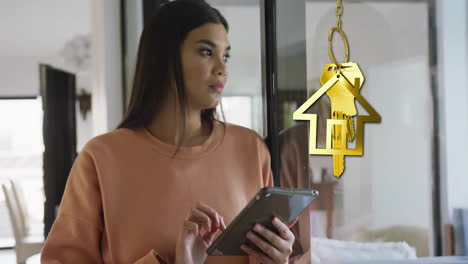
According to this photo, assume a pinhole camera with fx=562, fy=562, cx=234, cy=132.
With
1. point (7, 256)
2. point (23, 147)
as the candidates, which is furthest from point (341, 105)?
point (23, 147)

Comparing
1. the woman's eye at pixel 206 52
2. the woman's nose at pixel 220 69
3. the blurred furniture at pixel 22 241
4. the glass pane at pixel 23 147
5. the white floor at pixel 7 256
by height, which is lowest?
the white floor at pixel 7 256

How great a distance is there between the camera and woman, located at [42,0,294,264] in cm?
101

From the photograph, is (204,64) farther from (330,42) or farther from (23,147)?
(23,147)

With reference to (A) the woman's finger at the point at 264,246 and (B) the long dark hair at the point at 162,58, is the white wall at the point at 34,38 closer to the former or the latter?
(B) the long dark hair at the point at 162,58

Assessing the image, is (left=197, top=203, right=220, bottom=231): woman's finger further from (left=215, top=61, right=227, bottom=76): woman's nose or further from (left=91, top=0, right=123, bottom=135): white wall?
(left=91, top=0, right=123, bottom=135): white wall

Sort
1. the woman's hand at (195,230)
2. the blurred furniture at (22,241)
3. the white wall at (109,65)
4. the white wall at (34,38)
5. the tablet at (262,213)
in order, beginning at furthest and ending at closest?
the white wall at (34,38) → the blurred furniture at (22,241) → the white wall at (109,65) → the woman's hand at (195,230) → the tablet at (262,213)

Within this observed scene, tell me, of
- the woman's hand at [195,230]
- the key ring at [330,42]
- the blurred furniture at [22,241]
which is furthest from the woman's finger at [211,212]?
the blurred furniture at [22,241]

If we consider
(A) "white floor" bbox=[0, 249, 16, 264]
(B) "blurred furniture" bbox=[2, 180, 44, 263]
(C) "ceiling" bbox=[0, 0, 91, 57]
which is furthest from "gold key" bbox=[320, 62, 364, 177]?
(A) "white floor" bbox=[0, 249, 16, 264]

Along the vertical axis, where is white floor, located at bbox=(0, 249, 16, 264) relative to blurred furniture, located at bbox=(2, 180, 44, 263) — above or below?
below

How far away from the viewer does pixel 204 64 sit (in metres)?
1.00

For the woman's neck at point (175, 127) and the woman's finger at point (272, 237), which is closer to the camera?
the woman's finger at point (272, 237)

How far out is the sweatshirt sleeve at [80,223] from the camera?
40.2 inches

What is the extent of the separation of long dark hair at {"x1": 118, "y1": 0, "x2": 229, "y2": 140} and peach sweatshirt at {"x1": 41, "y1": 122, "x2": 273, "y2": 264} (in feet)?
0.18

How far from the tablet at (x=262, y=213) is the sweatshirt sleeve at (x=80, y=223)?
249 millimetres
